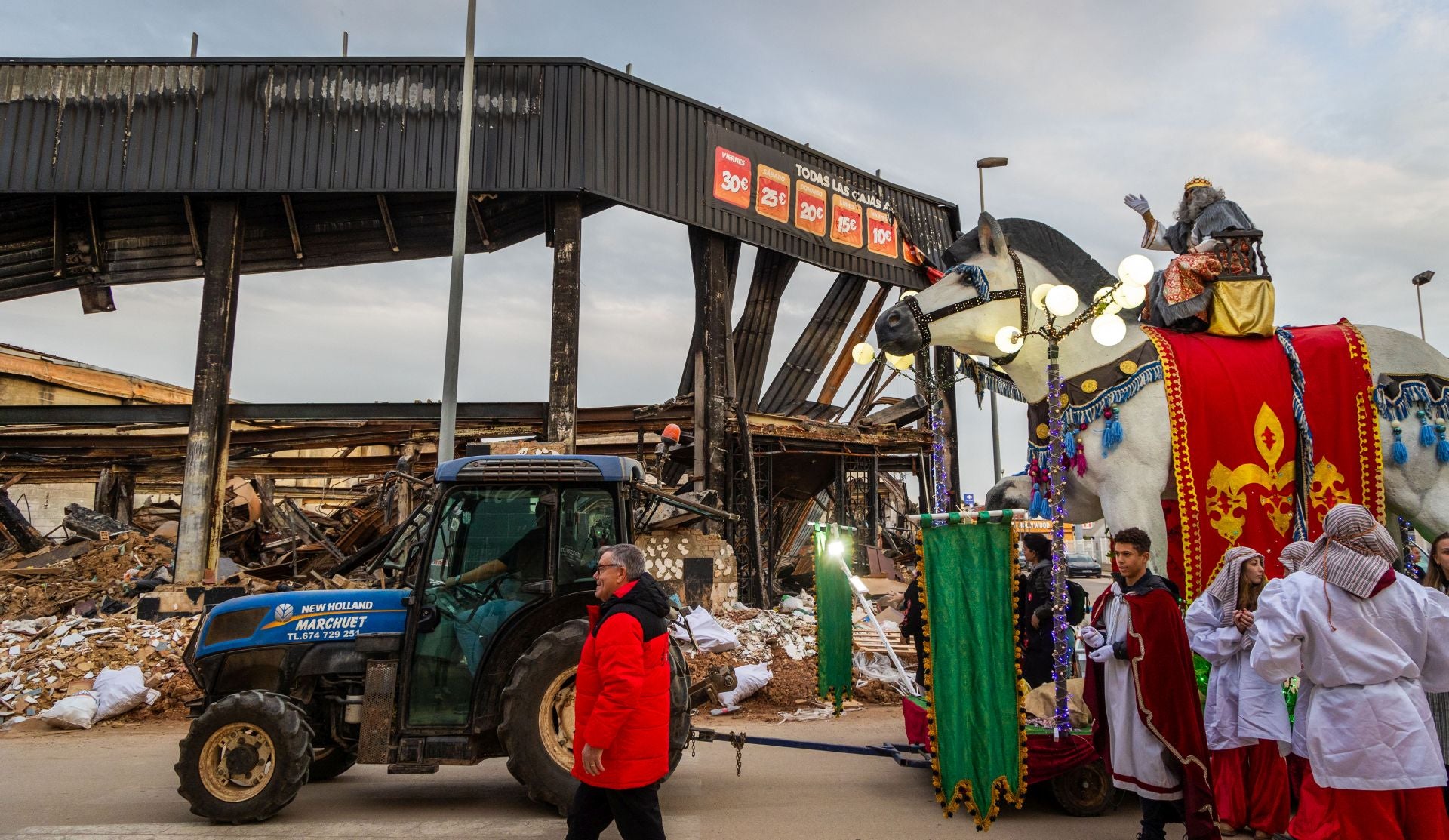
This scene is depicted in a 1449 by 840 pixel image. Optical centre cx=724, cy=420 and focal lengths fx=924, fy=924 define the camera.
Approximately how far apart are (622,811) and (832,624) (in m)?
4.17

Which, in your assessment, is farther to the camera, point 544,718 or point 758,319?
point 758,319

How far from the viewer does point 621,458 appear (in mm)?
6770

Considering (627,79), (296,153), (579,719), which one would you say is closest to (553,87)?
(627,79)

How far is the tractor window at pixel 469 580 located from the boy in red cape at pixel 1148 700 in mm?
3582

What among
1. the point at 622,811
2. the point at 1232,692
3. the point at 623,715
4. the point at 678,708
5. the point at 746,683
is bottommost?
the point at 746,683

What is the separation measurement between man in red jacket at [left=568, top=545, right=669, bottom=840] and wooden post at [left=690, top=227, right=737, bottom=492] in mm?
11474

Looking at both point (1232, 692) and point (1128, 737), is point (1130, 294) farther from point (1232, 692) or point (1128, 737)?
point (1128, 737)

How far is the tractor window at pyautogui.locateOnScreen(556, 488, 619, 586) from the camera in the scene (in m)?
6.35

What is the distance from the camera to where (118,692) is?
10.4 meters

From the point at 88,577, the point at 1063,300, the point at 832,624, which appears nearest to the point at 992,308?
the point at 1063,300

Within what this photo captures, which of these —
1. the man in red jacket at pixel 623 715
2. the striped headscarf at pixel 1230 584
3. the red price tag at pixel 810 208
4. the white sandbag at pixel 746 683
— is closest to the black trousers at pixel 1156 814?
the striped headscarf at pixel 1230 584

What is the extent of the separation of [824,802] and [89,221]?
16.6 m

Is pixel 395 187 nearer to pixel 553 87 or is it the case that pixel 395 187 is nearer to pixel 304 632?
pixel 553 87

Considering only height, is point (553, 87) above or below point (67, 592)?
above
